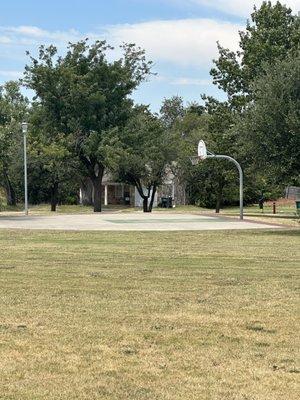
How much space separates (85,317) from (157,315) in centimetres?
82

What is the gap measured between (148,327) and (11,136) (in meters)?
40.4

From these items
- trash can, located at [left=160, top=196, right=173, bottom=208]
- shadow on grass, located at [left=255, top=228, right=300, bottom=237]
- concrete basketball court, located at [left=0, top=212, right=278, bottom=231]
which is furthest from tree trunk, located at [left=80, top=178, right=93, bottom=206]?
shadow on grass, located at [left=255, top=228, right=300, bottom=237]

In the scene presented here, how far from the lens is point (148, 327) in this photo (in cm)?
678

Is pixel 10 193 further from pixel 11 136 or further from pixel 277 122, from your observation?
pixel 277 122

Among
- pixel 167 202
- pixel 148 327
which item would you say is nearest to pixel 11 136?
pixel 167 202

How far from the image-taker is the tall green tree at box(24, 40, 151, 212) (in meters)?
41.9

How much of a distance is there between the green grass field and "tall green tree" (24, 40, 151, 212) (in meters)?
29.4

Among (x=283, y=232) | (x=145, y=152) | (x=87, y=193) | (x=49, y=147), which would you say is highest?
(x=49, y=147)

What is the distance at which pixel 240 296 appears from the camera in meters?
8.73

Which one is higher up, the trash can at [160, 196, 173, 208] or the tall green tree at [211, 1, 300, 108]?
the tall green tree at [211, 1, 300, 108]

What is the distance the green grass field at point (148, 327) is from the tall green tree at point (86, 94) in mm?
29433

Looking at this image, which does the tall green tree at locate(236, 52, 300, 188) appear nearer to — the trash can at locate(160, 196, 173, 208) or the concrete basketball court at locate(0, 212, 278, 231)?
the concrete basketball court at locate(0, 212, 278, 231)

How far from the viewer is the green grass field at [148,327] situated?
491cm

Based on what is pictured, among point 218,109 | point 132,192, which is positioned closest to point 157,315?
point 218,109
